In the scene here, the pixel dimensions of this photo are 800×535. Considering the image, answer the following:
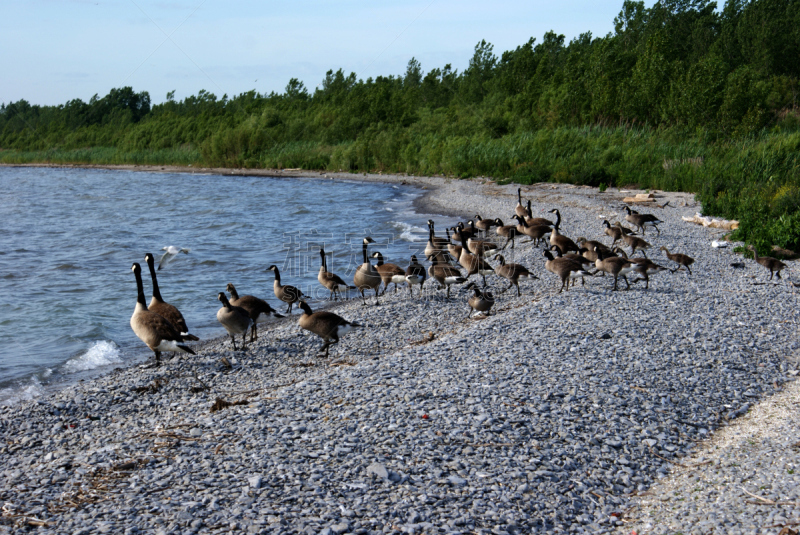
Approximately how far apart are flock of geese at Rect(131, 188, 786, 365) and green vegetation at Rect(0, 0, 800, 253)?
17.4 ft

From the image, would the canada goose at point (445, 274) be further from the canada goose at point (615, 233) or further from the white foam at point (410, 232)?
the white foam at point (410, 232)

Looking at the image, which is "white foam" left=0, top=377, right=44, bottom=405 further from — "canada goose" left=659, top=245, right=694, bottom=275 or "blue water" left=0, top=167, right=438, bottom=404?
"canada goose" left=659, top=245, right=694, bottom=275

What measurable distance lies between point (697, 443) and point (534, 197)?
1012 inches

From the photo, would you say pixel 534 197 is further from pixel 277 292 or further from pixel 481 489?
pixel 481 489

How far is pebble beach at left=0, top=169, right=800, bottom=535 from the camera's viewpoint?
479cm

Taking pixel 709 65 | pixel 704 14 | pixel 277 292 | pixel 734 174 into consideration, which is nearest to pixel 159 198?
pixel 277 292

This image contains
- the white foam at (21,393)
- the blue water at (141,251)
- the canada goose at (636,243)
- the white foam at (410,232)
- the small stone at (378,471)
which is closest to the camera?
the small stone at (378,471)

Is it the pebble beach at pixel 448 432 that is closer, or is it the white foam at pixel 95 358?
the pebble beach at pixel 448 432

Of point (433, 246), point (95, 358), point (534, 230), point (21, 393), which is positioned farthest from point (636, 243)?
point (21, 393)

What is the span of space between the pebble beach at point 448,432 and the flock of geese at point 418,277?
1.75 feet

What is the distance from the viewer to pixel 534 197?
1216 inches

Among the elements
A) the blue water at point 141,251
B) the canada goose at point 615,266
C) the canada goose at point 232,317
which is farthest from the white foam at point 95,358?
the canada goose at point 615,266

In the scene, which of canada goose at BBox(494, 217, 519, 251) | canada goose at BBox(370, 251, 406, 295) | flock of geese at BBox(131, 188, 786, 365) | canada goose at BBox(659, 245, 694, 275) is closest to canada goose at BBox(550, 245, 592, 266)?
flock of geese at BBox(131, 188, 786, 365)

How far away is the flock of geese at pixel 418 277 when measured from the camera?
9.76m
